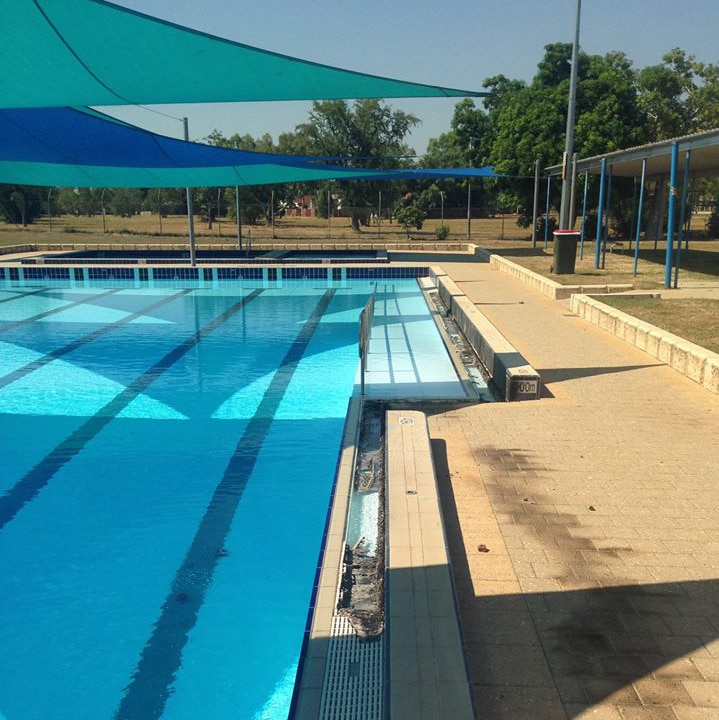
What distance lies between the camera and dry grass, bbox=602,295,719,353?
796 cm

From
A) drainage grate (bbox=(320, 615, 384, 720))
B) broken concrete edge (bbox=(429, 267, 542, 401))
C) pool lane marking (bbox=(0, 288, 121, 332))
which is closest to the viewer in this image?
drainage grate (bbox=(320, 615, 384, 720))

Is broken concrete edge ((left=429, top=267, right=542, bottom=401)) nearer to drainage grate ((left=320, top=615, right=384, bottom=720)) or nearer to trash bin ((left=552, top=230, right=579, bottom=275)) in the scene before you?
trash bin ((left=552, top=230, right=579, bottom=275))

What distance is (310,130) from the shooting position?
1641 inches

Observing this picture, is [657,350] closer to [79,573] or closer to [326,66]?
[326,66]

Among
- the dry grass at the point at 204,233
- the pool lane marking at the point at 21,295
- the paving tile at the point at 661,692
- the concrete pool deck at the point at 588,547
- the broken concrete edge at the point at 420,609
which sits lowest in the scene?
the pool lane marking at the point at 21,295

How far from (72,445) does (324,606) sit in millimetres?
4215

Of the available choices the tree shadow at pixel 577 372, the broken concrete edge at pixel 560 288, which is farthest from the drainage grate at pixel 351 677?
the broken concrete edge at pixel 560 288

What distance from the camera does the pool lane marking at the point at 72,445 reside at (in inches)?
212

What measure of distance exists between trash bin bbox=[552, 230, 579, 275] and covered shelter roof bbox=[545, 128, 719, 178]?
81.9 inches

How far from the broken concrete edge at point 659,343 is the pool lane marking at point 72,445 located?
19.7 ft

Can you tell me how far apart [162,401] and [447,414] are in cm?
362

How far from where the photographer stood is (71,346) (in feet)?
35.6

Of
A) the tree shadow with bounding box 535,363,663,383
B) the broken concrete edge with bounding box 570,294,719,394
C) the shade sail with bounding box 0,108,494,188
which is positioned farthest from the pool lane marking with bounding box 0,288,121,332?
the broken concrete edge with bounding box 570,294,719,394

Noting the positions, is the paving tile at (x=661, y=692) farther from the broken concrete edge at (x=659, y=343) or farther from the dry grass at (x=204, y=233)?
the dry grass at (x=204, y=233)
